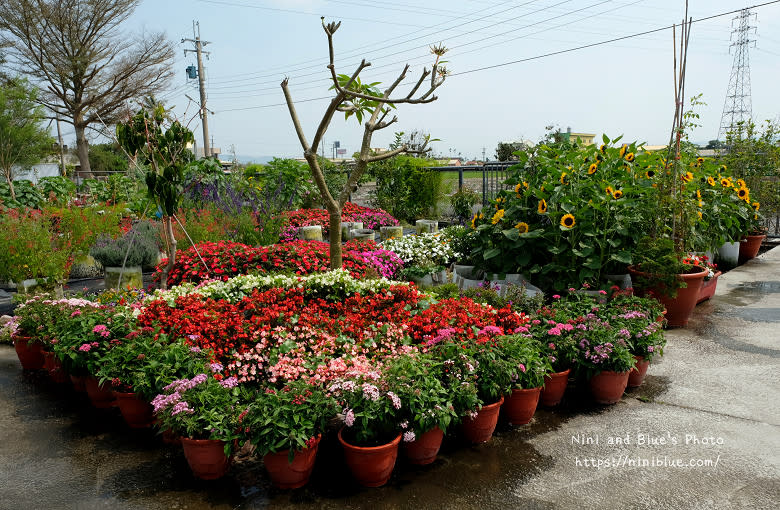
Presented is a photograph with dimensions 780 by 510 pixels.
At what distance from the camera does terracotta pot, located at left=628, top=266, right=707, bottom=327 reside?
488 centimetres

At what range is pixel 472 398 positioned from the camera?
2781 millimetres

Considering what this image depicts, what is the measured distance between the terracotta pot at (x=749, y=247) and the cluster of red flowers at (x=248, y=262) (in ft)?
21.2

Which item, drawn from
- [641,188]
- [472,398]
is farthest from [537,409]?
[641,188]

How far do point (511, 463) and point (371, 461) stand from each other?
0.79 metres

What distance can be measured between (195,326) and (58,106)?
27.6 metres

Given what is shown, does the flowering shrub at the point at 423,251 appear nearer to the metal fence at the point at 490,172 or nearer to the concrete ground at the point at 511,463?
the metal fence at the point at 490,172

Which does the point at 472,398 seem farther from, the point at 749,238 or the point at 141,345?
the point at 749,238

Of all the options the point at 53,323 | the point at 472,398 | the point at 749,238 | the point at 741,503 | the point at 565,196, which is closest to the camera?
the point at 741,503

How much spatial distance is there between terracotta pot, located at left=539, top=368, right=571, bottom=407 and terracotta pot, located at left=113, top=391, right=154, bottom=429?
2.45 meters

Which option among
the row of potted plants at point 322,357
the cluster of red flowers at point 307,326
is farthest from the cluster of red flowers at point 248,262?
the cluster of red flowers at point 307,326

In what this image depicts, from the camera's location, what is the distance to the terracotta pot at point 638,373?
12.0 feet

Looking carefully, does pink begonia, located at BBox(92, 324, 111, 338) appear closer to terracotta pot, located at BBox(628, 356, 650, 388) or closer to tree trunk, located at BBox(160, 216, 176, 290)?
tree trunk, located at BBox(160, 216, 176, 290)

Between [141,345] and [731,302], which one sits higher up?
[141,345]

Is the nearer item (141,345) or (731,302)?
(141,345)
